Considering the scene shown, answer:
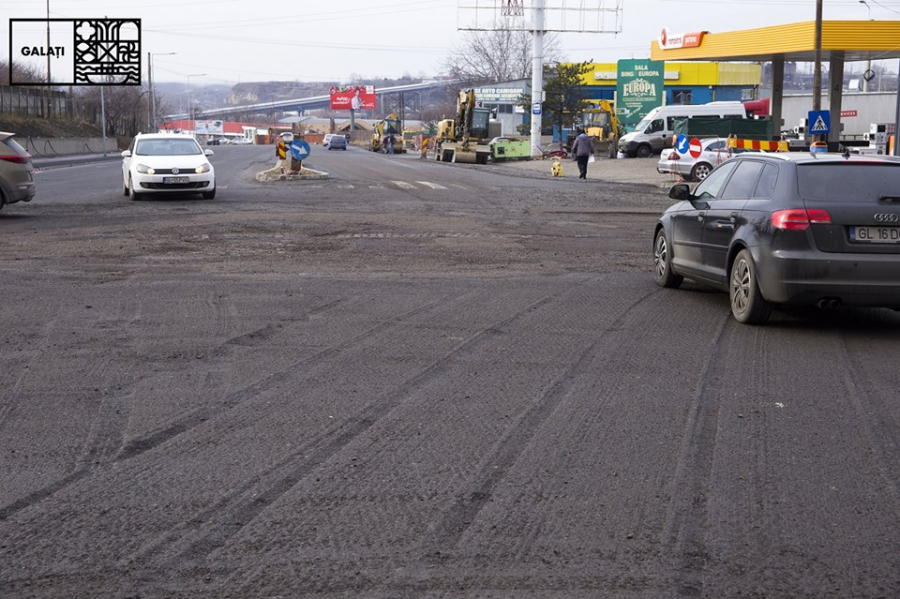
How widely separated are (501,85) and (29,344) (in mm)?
92939

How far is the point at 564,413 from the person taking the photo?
255 inches

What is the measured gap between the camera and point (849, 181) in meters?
9.29

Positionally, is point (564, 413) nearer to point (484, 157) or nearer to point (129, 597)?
point (129, 597)

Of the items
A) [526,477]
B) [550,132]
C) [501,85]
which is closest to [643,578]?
[526,477]

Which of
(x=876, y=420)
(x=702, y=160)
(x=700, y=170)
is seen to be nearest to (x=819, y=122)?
(x=702, y=160)

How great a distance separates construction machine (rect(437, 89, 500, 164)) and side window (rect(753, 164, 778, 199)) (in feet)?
160

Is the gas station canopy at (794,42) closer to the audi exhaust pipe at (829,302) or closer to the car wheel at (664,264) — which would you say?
the car wheel at (664,264)

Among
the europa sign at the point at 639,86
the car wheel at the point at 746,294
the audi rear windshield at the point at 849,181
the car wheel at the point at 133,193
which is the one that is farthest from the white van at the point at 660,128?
the audi rear windshield at the point at 849,181

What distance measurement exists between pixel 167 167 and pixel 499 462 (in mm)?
20203

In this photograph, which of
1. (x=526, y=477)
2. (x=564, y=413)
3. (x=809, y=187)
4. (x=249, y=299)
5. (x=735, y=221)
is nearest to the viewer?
(x=526, y=477)

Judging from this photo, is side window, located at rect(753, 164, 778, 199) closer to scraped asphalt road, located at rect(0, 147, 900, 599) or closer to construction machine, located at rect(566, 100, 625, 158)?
scraped asphalt road, located at rect(0, 147, 900, 599)

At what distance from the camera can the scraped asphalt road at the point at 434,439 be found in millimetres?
4152

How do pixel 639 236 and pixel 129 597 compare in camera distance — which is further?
pixel 639 236

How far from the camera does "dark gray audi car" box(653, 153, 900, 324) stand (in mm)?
8945
